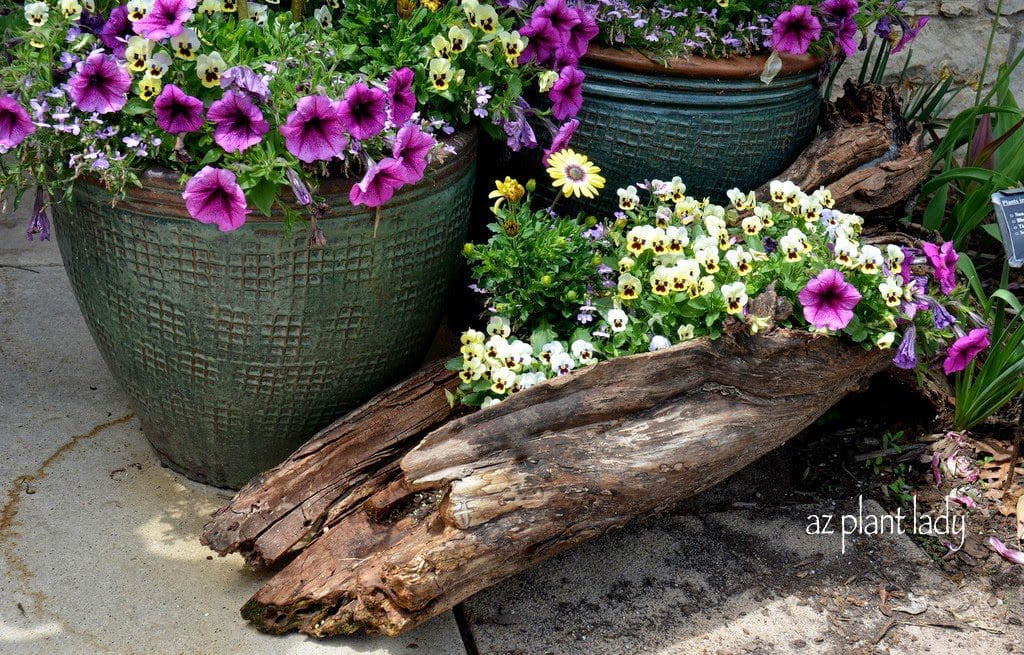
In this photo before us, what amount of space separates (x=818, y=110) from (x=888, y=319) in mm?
909

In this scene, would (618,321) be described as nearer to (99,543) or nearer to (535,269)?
(535,269)

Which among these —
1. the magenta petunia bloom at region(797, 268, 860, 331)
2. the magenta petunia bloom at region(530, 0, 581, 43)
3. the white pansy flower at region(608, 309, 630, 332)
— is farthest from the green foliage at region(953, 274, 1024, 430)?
the magenta petunia bloom at region(530, 0, 581, 43)

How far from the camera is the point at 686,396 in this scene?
2.08 m

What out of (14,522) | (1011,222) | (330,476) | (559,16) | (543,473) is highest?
(559,16)

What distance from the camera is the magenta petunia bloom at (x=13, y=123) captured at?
70.7 inches

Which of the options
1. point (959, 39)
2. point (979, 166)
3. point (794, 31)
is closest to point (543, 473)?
point (794, 31)

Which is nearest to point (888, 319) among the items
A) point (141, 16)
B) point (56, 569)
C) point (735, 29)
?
point (735, 29)

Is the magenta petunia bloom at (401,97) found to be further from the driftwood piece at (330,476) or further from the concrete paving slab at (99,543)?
the concrete paving slab at (99,543)

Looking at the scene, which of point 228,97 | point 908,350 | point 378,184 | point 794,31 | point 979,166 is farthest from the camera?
point 979,166

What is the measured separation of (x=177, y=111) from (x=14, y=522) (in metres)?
1.02

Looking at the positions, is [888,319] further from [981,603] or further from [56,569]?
[56,569]

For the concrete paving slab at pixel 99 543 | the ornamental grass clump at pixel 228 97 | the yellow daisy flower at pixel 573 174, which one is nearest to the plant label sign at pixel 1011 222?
the yellow daisy flower at pixel 573 174

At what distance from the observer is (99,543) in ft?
7.14

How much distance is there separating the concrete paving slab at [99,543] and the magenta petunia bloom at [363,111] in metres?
0.97
